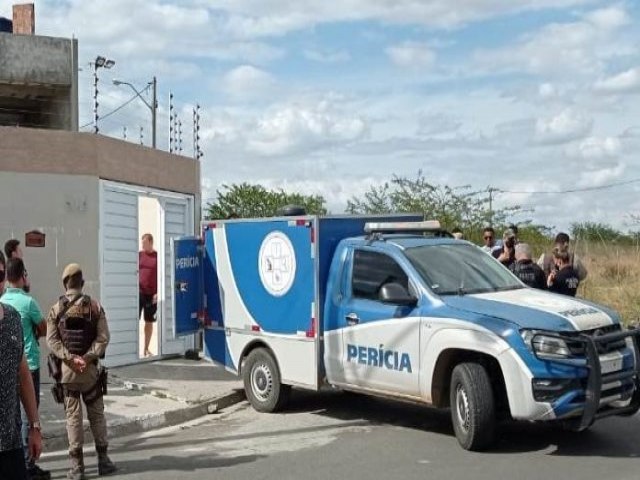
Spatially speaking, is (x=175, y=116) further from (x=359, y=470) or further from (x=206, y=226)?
(x=359, y=470)

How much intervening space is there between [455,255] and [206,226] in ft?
11.9

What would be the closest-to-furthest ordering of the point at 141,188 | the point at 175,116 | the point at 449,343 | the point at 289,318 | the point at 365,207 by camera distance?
the point at 449,343 → the point at 289,318 → the point at 141,188 → the point at 175,116 → the point at 365,207

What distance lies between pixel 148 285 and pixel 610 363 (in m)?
8.14

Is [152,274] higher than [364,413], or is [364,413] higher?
[152,274]

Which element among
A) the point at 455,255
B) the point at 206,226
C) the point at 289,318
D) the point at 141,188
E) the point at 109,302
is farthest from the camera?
the point at 141,188

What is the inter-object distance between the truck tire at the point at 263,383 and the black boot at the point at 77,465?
311 centimetres

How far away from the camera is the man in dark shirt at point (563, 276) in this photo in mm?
11664

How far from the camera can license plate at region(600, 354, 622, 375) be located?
306 inches

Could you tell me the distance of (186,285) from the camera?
11.5 meters

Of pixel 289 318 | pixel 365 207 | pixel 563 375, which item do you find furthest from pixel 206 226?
pixel 365 207

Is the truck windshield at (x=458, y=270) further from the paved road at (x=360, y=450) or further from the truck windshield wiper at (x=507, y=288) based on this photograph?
the paved road at (x=360, y=450)

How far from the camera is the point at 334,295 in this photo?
9.70 metres

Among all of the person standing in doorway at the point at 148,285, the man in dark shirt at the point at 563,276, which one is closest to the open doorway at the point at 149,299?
the person standing in doorway at the point at 148,285

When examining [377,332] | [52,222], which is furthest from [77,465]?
[52,222]
